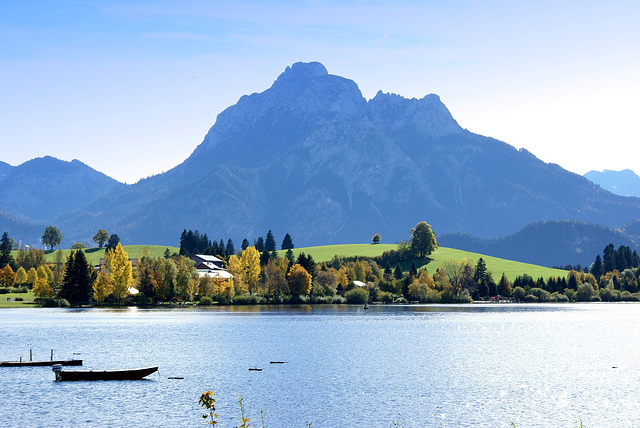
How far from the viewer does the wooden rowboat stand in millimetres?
62938

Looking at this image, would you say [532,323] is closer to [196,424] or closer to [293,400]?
[293,400]

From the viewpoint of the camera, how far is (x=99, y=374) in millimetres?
63312

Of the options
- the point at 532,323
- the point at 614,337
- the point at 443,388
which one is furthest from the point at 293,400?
the point at 532,323

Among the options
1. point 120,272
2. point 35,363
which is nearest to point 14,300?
point 120,272

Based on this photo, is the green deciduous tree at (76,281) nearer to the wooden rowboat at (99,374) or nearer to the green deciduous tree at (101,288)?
the green deciduous tree at (101,288)

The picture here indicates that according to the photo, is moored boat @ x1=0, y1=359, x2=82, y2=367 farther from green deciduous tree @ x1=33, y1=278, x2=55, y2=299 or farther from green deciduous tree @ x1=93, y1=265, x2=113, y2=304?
green deciduous tree @ x1=33, y1=278, x2=55, y2=299

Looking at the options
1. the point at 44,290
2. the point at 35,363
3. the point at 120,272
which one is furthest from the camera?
the point at 44,290

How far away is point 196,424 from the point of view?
153 ft

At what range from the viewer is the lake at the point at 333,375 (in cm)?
4962

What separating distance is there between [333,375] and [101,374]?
73.0 feet

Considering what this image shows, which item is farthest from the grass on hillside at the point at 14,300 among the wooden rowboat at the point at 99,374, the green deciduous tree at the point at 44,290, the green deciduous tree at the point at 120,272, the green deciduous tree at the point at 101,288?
the wooden rowboat at the point at 99,374

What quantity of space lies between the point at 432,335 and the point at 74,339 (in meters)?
54.0

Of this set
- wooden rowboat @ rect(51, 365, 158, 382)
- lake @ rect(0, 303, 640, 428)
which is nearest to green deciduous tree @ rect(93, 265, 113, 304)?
lake @ rect(0, 303, 640, 428)

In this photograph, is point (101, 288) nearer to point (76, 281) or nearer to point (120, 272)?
point (120, 272)
